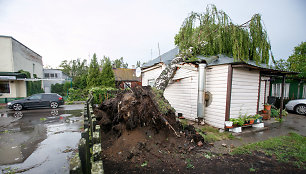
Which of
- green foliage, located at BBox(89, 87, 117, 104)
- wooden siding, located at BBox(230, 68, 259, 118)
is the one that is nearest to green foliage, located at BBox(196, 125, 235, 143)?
wooden siding, located at BBox(230, 68, 259, 118)

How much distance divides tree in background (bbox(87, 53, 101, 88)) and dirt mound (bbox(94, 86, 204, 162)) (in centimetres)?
1391

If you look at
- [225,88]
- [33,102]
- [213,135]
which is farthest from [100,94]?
[225,88]

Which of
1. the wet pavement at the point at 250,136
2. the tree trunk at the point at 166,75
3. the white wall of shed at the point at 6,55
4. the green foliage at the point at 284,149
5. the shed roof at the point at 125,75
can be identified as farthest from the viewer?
the shed roof at the point at 125,75

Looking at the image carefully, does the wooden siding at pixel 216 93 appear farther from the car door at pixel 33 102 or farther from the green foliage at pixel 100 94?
the car door at pixel 33 102

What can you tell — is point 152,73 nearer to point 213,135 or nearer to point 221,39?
point 221,39

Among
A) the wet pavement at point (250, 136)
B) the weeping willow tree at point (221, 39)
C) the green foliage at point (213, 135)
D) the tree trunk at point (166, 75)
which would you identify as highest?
the weeping willow tree at point (221, 39)

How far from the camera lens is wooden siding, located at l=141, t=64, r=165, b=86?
30.0 feet

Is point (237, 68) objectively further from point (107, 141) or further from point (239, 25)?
point (107, 141)

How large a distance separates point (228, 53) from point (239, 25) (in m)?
1.28

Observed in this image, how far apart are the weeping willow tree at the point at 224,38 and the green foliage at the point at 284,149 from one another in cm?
324

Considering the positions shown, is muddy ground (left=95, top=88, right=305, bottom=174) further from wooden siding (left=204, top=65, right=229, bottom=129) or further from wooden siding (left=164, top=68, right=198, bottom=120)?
wooden siding (left=164, top=68, right=198, bottom=120)

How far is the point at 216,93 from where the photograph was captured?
5.73 m

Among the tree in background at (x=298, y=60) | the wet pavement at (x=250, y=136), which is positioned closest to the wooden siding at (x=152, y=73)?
the wet pavement at (x=250, y=136)

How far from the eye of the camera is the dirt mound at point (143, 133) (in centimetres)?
335
